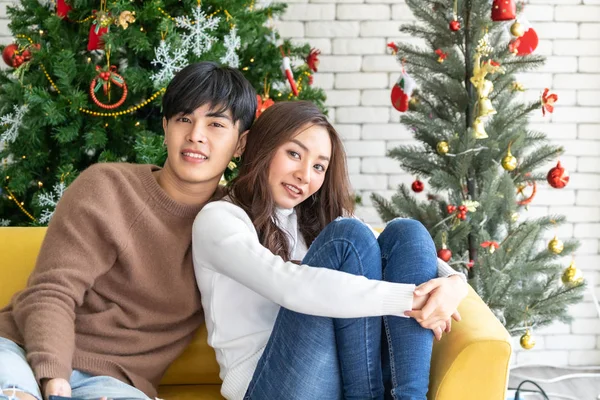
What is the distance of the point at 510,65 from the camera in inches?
105

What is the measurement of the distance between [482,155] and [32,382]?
1765mm

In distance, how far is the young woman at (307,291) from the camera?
1.54 m

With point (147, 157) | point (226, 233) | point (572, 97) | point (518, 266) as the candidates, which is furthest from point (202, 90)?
point (572, 97)

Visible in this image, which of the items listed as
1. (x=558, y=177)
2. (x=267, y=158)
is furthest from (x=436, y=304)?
(x=558, y=177)

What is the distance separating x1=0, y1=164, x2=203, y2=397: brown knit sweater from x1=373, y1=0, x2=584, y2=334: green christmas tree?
3.51 ft

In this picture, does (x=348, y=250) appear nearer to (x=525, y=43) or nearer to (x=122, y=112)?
(x=122, y=112)

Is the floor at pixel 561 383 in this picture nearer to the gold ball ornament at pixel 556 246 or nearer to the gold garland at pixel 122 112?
the gold ball ornament at pixel 556 246

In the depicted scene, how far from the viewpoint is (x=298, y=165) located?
6.04 ft

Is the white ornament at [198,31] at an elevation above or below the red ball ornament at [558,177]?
above

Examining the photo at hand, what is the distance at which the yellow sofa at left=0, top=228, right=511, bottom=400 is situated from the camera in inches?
60.7

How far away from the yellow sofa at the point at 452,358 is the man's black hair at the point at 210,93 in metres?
0.56

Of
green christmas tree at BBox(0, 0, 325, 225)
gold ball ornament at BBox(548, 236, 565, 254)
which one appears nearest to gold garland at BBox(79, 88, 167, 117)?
green christmas tree at BBox(0, 0, 325, 225)

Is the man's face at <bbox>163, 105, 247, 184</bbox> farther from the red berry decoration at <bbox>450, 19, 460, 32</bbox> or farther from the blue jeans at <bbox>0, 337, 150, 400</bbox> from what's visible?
the red berry decoration at <bbox>450, 19, 460, 32</bbox>

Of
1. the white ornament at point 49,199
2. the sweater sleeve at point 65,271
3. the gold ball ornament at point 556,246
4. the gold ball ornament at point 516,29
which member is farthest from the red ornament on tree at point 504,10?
the white ornament at point 49,199
